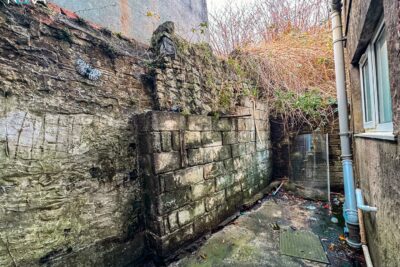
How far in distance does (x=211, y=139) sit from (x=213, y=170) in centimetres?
51

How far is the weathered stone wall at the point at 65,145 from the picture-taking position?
1.61 m

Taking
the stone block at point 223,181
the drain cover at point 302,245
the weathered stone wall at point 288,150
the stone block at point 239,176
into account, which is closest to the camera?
the drain cover at point 302,245

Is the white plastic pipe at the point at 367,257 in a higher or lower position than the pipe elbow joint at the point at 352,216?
lower

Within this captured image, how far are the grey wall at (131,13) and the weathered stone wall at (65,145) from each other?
5.92ft

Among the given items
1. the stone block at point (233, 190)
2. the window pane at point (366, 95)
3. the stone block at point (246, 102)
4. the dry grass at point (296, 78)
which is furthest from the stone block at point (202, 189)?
the dry grass at point (296, 78)

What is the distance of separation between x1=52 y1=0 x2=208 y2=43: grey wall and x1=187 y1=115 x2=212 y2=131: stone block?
1609 millimetres

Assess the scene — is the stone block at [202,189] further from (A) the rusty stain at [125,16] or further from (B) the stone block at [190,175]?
(A) the rusty stain at [125,16]

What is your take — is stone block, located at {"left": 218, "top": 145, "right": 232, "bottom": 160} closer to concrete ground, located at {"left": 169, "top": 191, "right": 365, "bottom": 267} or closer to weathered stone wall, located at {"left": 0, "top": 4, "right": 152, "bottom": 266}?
concrete ground, located at {"left": 169, "top": 191, "right": 365, "bottom": 267}

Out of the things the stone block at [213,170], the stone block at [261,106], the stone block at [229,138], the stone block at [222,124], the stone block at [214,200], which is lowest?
the stone block at [214,200]

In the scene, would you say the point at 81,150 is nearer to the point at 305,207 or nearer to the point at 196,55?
the point at 196,55

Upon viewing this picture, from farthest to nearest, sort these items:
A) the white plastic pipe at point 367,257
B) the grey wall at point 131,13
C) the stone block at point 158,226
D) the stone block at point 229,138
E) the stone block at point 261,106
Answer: the stone block at point 261,106
the grey wall at point 131,13
the stone block at point 229,138
the stone block at point 158,226
the white plastic pipe at point 367,257

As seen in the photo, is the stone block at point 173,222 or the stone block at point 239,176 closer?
the stone block at point 173,222

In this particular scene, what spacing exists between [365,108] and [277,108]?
2.67 m

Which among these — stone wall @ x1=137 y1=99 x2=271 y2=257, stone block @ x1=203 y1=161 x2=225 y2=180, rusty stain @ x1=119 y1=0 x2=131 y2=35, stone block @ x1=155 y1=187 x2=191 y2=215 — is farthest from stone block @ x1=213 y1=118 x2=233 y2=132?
rusty stain @ x1=119 y1=0 x2=131 y2=35
